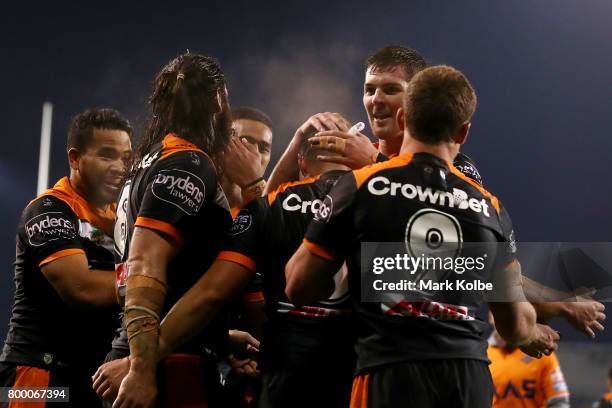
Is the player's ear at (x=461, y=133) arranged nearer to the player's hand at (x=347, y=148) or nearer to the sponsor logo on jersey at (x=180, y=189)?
the player's hand at (x=347, y=148)

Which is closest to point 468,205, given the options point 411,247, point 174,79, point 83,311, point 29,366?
point 411,247

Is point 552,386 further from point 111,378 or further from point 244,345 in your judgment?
point 111,378

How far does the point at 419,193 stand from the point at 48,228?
1.72 m

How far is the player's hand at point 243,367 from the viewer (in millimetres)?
2752

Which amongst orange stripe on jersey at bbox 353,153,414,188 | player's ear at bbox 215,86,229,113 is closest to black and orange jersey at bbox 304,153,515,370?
orange stripe on jersey at bbox 353,153,414,188

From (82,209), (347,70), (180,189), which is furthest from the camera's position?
(347,70)

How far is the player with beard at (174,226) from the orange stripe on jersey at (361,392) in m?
0.51

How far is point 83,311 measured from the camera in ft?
10.5

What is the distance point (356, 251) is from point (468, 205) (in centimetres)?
34

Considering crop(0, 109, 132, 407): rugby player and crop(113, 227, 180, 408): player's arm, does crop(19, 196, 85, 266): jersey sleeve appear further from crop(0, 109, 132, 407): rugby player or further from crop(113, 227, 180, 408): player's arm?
crop(113, 227, 180, 408): player's arm

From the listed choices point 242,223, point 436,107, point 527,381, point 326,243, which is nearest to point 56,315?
point 242,223

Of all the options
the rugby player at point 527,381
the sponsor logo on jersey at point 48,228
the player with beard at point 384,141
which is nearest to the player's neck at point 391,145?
the player with beard at point 384,141

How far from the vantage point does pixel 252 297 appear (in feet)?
9.16

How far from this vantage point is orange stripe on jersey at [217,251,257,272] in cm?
229
